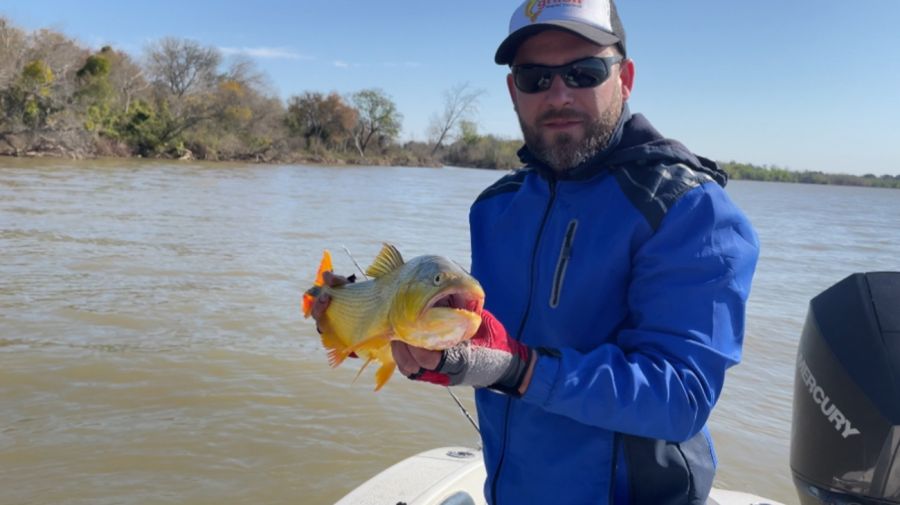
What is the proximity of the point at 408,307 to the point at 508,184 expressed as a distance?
1010 mm

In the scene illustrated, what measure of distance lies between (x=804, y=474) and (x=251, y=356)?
5482mm

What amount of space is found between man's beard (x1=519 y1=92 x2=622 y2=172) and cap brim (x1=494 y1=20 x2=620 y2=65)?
218 millimetres

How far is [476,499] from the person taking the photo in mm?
3186

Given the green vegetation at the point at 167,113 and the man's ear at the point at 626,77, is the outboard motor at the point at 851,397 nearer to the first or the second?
the man's ear at the point at 626,77

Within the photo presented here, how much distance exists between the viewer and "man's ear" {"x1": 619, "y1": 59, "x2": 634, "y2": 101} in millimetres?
2314

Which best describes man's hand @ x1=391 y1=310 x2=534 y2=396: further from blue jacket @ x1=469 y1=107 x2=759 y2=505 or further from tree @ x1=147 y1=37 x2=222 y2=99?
tree @ x1=147 y1=37 x2=222 y2=99

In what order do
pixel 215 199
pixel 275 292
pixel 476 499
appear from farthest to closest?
pixel 215 199, pixel 275 292, pixel 476 499

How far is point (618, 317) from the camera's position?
2.04 m

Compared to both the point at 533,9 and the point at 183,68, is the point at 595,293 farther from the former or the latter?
the point at 183,68

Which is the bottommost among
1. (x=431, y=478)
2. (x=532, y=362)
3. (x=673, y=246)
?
(x=431, y=478)

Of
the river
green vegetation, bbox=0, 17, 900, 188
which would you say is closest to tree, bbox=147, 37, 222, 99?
green vegetation, bbox=0, 17, 900, 188

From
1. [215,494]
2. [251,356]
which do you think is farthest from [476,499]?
[251,356]

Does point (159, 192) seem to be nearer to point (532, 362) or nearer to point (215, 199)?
point (215, 199)

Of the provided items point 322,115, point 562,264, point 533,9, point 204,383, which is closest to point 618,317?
point 562,264
